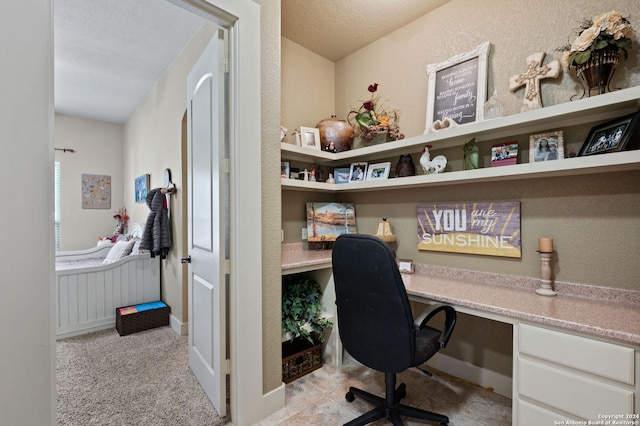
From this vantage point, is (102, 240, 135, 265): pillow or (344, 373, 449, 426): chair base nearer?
(344, 373, 449, 426): chair base

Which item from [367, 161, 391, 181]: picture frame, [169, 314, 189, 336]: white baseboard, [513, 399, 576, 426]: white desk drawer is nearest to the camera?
Answer: [513, 399, 576, 426]: white desk drawer

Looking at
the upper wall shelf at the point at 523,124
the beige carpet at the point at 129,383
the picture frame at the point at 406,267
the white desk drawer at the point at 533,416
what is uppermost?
the upper wall shelf at the point at 523,124

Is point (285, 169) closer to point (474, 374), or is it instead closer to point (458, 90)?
point (458, 90)

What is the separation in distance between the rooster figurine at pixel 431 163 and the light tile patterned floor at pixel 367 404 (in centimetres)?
149

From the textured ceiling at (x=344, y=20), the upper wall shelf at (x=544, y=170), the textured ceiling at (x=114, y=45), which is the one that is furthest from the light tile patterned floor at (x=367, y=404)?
the textured ceiling at (x=114, y=45)

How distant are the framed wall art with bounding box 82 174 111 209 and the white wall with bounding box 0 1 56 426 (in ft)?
17.2

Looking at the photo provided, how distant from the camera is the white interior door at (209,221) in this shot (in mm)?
1648

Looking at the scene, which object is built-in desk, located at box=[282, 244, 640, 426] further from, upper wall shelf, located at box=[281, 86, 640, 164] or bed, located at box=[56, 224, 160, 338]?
bed, located at box=[56, 224, 160, 338]

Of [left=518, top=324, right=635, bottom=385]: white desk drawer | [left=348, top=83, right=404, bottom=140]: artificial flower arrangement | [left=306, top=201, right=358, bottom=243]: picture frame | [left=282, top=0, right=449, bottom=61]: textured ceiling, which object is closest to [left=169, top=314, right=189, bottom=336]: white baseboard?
[left=306, top=201, right=358, bottom=243]: picture frame

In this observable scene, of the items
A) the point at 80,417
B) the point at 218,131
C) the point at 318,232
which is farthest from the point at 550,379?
the point at 80,417

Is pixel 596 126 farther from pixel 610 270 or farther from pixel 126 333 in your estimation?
pixel 126 333

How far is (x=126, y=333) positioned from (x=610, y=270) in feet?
12.7

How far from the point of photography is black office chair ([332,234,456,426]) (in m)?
1.35

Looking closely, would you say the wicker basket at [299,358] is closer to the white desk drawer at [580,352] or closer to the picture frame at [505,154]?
the white desk drawer at [580,352]
